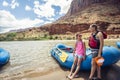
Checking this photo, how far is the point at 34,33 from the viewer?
7350cm

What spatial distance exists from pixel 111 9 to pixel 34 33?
36.3 metres

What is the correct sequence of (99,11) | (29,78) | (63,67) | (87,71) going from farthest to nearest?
(99,11) < (63,67) < (87,71) < (29,78)

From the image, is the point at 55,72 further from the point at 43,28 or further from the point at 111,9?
the point at 111,9

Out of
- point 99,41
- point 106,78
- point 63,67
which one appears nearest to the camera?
point 99,41

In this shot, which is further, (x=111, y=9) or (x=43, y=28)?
(x=111, y=9)

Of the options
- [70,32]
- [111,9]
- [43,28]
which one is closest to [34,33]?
[43,28]

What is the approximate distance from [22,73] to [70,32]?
63.2 m

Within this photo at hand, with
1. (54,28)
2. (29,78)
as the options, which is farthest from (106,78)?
(54,28)

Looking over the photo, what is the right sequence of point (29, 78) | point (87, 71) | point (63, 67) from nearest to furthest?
1. point (29, 78)
2. point (87, 71)
3. point (63, 67)

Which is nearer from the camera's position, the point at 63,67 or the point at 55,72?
the point at 55,72

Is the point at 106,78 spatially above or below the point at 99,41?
below

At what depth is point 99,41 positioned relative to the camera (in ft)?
18.7

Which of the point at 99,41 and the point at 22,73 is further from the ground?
the point at 99,41

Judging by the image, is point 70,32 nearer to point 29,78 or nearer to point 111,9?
point 111,9
